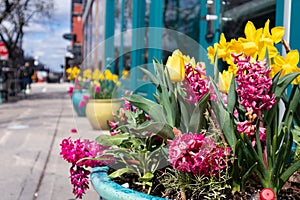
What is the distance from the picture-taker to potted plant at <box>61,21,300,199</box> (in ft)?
3.45

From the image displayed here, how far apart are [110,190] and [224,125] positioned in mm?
394

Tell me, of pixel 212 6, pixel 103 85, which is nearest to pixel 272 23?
pixel 212 6

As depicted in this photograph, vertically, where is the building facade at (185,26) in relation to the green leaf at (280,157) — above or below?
above

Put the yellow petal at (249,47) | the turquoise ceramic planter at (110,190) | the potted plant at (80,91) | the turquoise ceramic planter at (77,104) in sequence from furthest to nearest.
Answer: the turquoise ceramic planter at (77,104), the potted plant at (80,91), the yellow petal at (249,47), the turquoise ceramic planter at (110,190)

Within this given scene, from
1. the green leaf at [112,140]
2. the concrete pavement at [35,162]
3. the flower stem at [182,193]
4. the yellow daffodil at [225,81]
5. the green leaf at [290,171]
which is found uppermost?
the yellow daffodil at [225,81]

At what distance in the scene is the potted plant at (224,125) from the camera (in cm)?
105

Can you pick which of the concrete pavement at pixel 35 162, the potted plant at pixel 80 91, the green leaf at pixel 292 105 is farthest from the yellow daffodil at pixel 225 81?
the potted plant at pixel 80 91

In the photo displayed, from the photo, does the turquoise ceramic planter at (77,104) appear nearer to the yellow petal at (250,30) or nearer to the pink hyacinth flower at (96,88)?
the pink hyacinth flower at (96,88)

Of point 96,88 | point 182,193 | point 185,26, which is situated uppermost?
point 185,26

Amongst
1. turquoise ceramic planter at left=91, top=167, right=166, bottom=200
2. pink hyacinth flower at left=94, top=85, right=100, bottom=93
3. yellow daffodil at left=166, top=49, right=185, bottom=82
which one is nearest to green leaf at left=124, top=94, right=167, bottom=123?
yellow daffodil at left=166, top=49, right=185, bottom=82

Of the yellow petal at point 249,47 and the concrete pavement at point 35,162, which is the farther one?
the concrete pavement at point 35,162

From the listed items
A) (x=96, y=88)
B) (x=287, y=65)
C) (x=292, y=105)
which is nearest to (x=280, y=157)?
(x=292, y=105)

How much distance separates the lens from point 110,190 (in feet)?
3.66

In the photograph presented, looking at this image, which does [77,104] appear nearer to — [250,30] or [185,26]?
[185,26]
